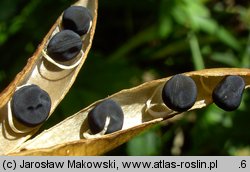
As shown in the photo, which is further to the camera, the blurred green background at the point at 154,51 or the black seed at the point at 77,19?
the blurred green background at the point at 154,51

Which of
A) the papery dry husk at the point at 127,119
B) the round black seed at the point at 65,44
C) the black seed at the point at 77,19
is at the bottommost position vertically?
the papery dry husk at the point at 127,119

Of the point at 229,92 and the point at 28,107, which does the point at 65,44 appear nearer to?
the point at 28,107

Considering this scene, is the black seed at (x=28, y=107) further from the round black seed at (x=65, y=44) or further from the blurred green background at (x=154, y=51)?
the blurred green background at (x=154, y=51)

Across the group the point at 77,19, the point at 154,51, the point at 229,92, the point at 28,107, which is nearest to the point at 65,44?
the point at 77,19

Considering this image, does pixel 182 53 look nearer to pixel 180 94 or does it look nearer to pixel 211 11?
pixel 211 11

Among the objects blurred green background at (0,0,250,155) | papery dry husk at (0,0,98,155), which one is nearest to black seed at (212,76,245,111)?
papery dry husk at (0,0,98,155)

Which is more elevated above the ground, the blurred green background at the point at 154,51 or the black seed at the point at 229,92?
the blurred green background at the point at 154,51

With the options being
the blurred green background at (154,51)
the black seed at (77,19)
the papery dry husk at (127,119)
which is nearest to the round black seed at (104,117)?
the papery dry husk at (127,119)
